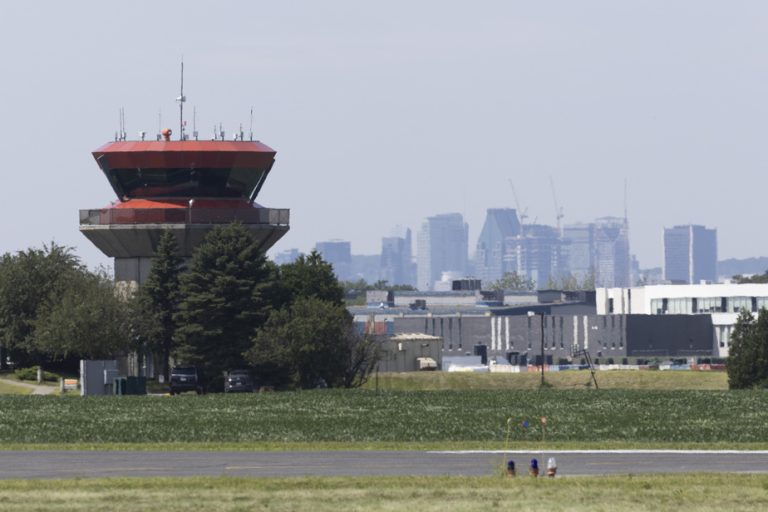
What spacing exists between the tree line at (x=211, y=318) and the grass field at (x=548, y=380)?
18.5 m

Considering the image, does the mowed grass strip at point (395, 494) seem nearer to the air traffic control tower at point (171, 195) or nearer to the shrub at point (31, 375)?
the shrub at point (31, 375)

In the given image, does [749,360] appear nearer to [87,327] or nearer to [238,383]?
[238,383]

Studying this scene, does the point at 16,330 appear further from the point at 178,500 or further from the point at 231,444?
the point at 178,500

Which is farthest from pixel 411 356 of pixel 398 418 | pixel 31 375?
pixel 398 418

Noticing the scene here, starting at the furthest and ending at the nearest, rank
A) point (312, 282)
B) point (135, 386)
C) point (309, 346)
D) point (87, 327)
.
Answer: point (312, 282)
point (87, 327)
point (135, 386)
point (309, 346)

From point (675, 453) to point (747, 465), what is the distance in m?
5.04

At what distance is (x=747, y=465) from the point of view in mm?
48312

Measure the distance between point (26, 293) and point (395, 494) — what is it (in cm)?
9465

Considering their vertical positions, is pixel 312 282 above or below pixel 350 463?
above

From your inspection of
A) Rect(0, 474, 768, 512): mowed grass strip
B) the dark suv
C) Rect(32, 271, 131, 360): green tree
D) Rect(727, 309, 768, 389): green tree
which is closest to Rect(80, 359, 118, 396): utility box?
the dark suv

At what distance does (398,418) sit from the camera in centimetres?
7469

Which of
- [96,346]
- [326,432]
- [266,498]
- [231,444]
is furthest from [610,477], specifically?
[96,346]

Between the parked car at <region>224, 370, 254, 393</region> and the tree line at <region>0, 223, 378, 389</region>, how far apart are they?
172 cm

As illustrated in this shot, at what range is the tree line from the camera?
11338 cm
